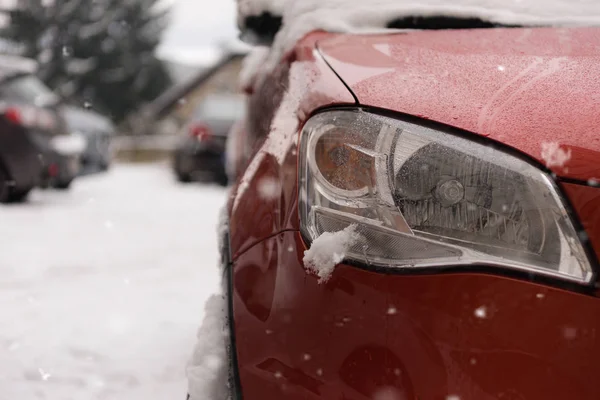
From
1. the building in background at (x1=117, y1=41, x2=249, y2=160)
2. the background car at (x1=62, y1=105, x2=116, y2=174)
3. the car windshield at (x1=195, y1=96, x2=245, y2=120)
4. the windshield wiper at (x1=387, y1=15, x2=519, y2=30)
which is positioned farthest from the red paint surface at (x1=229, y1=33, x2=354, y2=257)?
the building in background at (x1=117, y1=41, x2=249, y2=160)

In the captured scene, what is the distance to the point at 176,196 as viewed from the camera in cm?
949

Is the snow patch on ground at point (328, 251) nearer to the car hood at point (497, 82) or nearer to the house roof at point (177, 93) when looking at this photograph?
the car hood at point (497, 82)

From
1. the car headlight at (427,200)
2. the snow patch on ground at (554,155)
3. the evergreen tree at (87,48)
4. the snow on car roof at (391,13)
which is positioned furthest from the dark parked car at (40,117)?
the evergreen tree at (87,48)

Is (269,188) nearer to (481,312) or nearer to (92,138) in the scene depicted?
(481,312)

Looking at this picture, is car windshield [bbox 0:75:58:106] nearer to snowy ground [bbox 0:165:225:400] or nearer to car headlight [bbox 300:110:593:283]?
snowy ground [bbox 0:165:225:400]

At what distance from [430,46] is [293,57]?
34 cm

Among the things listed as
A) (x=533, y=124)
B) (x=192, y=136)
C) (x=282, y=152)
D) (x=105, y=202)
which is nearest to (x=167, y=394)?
(x=282, y=152)

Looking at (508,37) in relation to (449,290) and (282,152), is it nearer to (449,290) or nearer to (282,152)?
(282,152)

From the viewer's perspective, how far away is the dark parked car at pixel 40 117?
716 centimetres

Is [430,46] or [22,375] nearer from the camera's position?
[430,46]

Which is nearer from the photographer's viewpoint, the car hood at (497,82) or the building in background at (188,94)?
the car hood at (497,82)

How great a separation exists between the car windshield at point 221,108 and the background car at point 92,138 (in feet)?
5.18

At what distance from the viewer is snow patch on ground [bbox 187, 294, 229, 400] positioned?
159cm

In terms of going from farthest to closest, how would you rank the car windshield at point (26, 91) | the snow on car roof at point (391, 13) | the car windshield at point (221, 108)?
the car windshield at point (221, 108) < the car windshield at point (26, 91) < the snow on car roof at point (391, 13)
